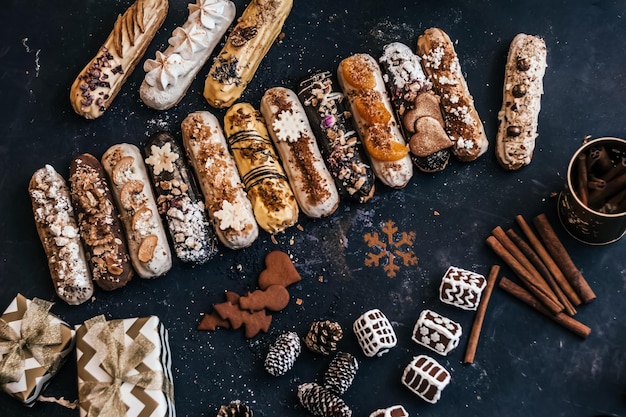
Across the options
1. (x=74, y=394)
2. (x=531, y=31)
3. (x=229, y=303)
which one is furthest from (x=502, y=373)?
(x=74, y=394)

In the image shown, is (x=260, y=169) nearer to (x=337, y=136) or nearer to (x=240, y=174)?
(x=240, y=174)

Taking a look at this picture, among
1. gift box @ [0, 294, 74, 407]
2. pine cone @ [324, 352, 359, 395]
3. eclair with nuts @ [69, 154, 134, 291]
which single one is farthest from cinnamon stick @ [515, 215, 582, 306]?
gift box @ [0, 294, 74, 407]

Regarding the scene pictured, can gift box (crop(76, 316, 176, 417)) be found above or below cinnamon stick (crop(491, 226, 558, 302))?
above

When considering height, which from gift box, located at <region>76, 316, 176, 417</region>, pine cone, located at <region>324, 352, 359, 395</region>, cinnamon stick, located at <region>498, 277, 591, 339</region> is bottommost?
cinnamon stick, located at <region>498, 277, 591, 339</region>

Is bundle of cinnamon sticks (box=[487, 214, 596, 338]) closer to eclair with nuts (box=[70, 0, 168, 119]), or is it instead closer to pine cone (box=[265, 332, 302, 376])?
pine cone (box=[265, 332, 302, 376])

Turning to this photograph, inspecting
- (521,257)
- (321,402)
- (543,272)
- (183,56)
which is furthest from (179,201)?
(543,272)

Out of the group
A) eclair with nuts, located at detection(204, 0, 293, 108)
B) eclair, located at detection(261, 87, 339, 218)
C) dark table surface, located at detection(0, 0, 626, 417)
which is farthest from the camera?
eclair with nuts, located at detection(204, 0, 293, 108)

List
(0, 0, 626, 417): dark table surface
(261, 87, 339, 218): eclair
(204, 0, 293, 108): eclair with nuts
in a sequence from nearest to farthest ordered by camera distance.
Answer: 1. (0, 0, 626, 417): dark table surface
2. (261, 87, 339, 218): eclair
3. (204, 0, 293, 108): eclair with nuts
